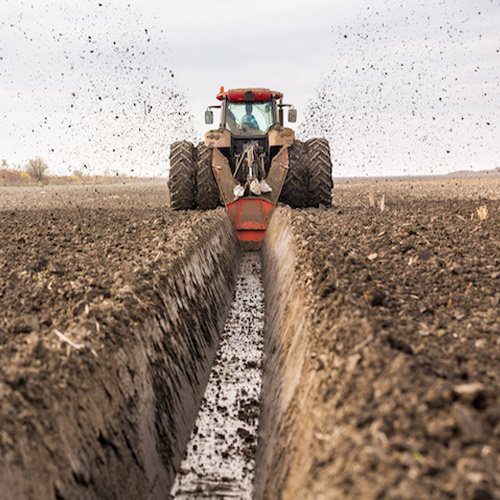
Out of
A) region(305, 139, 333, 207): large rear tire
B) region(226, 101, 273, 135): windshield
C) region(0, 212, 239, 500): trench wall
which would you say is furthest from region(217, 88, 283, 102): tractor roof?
region(0, 212, 239, 500): trench wall

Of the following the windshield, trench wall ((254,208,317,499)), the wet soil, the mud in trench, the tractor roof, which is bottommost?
the mud in trench

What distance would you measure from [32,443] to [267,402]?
1877mm

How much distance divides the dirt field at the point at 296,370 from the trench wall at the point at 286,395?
18 millimetres

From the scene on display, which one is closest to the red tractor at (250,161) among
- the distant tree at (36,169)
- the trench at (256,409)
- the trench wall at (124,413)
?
the trench at (256,409)

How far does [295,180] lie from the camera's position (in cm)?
930

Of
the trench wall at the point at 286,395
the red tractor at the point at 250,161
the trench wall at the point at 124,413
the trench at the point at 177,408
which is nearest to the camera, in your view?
the trench wall at the point at 124,413

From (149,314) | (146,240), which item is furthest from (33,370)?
(146,240)

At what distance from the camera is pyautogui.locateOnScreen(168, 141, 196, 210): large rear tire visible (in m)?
9.56

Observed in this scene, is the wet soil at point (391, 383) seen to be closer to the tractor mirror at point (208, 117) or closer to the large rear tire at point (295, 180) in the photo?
the large rear tire at point (295, 180)

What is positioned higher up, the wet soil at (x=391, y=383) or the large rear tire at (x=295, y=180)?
the large rear tire at (x=295, y=180)

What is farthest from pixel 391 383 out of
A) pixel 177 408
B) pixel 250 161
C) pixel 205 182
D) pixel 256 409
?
pixel 205 182

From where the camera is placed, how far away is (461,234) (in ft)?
21.0

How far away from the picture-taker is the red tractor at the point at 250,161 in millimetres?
8320

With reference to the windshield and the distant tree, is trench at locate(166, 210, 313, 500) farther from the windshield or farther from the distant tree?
the distant tree
